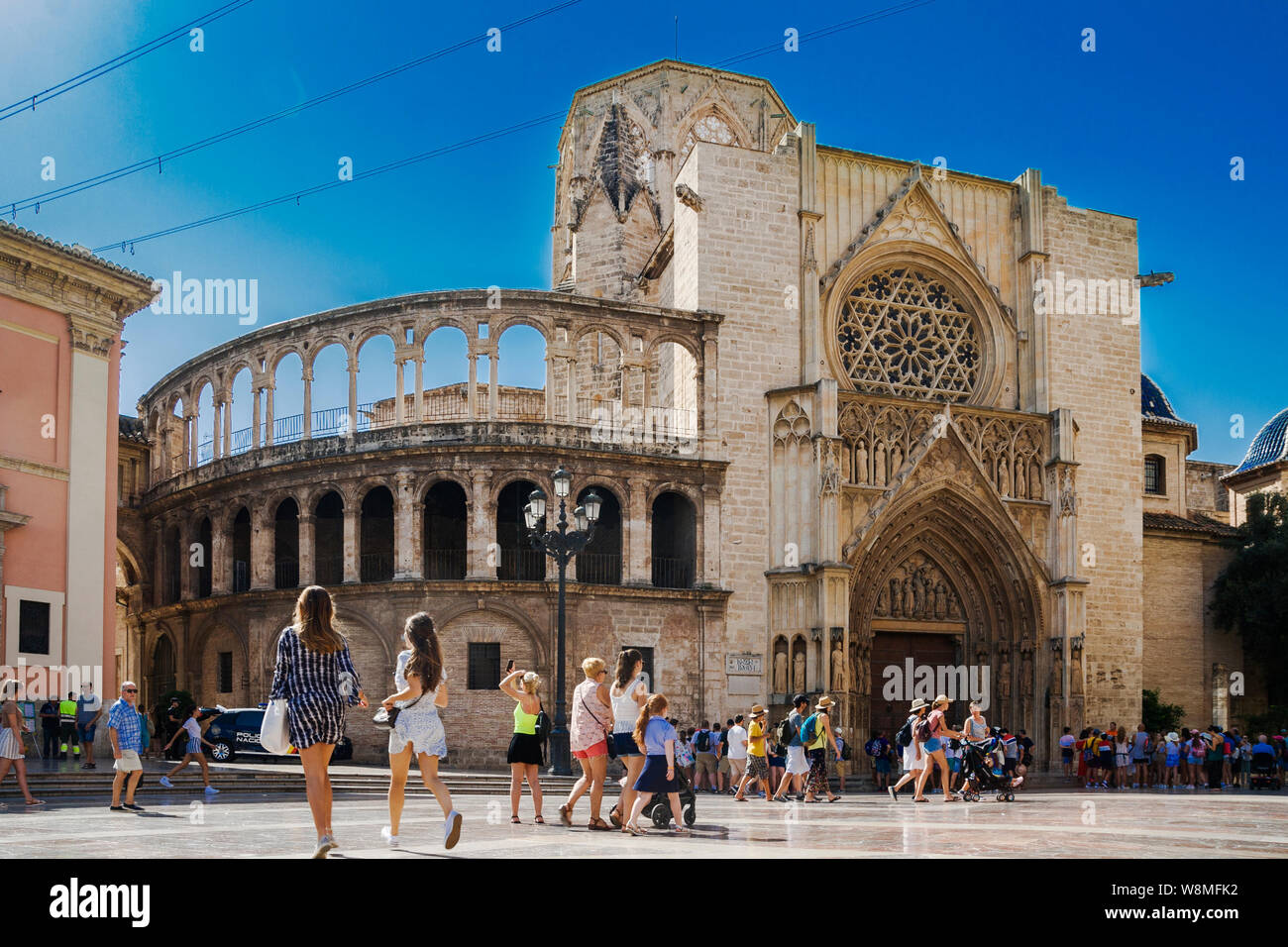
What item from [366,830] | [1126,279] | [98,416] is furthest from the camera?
[1126,279]

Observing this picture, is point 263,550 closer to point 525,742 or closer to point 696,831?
point 525,742

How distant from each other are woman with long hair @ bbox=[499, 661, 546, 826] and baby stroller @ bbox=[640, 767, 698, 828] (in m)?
1.31

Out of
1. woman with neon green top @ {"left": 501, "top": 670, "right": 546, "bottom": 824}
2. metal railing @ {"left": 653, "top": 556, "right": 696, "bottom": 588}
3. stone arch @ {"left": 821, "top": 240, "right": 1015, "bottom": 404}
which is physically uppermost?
stone arch @ {"left": 821, "top": 240, "right": 1015, "bottom": 404}

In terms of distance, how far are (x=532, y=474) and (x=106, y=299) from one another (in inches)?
371

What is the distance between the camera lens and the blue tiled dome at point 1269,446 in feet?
145

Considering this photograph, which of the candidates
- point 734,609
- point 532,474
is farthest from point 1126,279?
point 532,474

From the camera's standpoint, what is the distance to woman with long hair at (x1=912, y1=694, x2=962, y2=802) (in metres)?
20.5

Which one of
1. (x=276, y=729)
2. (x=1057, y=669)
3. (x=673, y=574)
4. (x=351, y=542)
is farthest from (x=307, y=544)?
(x=276, y=729)

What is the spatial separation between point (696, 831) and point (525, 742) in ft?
7.77

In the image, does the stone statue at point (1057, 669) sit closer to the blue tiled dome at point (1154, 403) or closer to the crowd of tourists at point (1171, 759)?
the crowd of tourists at point (1171, 759)

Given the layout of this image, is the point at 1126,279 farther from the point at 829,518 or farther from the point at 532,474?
the point at 532,474

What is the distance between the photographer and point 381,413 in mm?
41719

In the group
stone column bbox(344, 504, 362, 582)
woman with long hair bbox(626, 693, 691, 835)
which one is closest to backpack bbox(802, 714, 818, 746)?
woman with long hair bbox(626, 693, 691, 835)

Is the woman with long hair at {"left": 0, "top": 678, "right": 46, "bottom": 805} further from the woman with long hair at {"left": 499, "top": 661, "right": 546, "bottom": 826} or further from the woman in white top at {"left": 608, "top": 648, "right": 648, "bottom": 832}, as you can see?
the woman in white top at {"left": 608, "top": 648, "right": 648, "bottom": 832}
